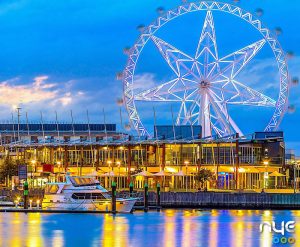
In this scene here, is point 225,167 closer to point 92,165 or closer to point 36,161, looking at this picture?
point 92,165

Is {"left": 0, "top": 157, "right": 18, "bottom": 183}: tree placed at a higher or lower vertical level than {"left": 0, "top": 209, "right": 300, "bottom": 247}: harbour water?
higher

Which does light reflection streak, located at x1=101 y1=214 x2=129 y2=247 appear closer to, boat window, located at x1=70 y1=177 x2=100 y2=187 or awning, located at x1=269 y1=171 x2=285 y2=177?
boat window, located at x1=70 y1=177 x2=100 y2=187

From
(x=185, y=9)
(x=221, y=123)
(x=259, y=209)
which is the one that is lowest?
(x=259, y=209)

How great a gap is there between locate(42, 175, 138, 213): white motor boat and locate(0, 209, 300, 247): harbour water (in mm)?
1452

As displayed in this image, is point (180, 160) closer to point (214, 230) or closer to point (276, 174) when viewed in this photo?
point (276, 174)

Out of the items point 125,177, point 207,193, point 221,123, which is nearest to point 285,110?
point 221,123

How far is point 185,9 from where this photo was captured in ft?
422

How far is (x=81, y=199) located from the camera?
9656cm

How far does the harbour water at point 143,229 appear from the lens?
→ 72.6 m

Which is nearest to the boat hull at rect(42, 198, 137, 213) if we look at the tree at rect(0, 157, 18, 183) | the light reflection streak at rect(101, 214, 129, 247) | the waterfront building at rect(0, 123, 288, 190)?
the light reflection streak at rect(101, 214, 129, 247)

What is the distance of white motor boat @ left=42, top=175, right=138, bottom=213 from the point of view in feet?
314

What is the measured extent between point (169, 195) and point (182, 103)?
67.7 feet

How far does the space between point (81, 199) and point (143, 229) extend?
16227mm

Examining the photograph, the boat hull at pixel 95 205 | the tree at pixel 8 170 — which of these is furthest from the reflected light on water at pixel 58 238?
the tree at pixel 8 170
